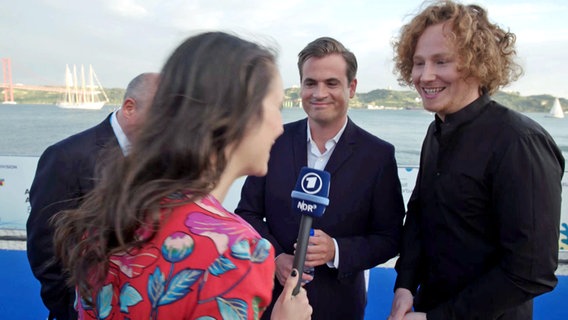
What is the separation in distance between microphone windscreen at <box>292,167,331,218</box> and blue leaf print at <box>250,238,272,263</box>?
0.49 metres

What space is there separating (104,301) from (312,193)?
66 cm

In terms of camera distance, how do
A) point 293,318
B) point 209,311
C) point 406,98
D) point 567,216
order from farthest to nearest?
point 406,98, point 567,216, point 293,318, point 209,311

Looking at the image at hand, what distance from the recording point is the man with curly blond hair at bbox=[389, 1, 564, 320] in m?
1.21

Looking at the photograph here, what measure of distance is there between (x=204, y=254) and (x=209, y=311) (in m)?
0.09

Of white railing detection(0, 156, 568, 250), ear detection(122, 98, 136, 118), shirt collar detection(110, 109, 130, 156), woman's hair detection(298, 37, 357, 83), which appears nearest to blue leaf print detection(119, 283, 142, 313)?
shirt collar detection(110, 109, 130, 156)

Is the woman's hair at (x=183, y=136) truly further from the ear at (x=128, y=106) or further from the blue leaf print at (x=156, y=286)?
the ear at (x=128, y=106)

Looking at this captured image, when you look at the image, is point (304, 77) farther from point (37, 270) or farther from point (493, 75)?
point (37, 270)

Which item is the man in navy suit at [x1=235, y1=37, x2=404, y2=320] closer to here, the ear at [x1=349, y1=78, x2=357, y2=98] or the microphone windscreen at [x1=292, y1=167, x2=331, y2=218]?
the ear at [x1=349, y1=78, x2=357, y2=98]

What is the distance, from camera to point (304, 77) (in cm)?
211

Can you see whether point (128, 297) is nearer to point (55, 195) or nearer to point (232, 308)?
point (232, 308)

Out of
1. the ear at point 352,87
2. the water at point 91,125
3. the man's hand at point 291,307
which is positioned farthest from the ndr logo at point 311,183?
the water at point 91,125

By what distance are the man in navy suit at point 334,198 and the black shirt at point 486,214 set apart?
0.26 m

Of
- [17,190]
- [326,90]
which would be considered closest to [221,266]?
[326,90]

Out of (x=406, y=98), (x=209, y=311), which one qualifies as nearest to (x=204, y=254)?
(x=209, y=311)
